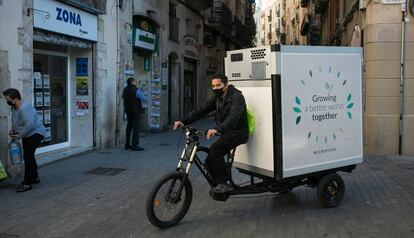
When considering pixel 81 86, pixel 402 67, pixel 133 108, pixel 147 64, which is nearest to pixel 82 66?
pixel 81 86

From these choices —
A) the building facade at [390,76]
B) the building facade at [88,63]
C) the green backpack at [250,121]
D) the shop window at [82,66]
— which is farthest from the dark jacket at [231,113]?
the building facade at [390,76]

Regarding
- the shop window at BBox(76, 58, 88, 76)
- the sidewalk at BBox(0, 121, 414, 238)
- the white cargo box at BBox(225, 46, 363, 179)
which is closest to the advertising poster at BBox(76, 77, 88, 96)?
the shop window at BBox(76, 58, 88, 76)

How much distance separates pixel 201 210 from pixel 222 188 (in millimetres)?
749

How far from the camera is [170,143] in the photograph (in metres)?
13.2

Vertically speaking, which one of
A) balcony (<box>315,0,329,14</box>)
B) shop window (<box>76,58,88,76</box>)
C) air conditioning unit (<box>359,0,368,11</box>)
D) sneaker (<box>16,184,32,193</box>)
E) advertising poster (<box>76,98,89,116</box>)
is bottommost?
sneaker (<box>16,184,32,193</box>)

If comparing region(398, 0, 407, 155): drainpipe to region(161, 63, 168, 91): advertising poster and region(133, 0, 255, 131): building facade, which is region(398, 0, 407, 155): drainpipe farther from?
region(161, 63, 168, 91): advertising poster

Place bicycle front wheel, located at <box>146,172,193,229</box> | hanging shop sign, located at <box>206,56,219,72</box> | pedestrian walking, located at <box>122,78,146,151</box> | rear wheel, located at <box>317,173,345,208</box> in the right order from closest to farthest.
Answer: bicycle front wheel, located at <box>146,172,193,229</box> → rear wheel, located at <box>317,173,345,208</box> → pedestrian walking, located at <box>122,78,146,151</box> → hanging shop sign, located at <box>206,56,219,72</box>

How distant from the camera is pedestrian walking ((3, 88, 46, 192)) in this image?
23.3 feet

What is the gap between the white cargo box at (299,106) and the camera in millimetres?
5641

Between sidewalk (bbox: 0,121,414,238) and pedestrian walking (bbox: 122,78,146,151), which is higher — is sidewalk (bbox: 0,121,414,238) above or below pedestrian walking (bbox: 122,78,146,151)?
below

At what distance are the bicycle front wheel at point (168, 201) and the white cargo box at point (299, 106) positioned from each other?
0.98 m

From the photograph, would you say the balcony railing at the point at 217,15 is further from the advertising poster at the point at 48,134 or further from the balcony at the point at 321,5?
the advertising poster at the point at 48,134

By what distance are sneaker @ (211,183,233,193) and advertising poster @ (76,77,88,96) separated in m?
6.55

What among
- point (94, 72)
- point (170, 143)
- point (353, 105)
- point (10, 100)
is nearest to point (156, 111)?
point (170, 143)
